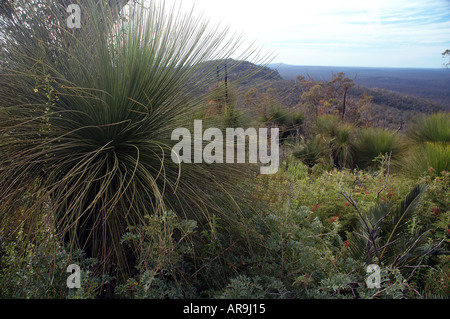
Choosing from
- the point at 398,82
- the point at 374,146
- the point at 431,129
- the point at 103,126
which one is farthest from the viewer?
the point at 398,82

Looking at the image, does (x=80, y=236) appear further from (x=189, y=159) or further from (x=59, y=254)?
(x=189, y=159)

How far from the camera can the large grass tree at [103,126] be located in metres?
1.79

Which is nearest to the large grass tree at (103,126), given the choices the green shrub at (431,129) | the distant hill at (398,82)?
the distant hill at (398,82)

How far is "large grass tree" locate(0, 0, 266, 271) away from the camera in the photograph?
1795 mm

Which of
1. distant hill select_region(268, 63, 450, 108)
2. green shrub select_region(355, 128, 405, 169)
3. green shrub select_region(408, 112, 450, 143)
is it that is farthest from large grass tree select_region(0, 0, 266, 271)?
green shrub select_region(408, 112, 450, 143)

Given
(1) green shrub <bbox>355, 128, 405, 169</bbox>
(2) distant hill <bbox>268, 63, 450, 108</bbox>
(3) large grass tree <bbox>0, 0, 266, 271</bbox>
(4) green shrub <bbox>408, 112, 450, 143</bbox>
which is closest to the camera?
(3) large grass tree <bbox>0, 0, 266, 271</bbox>

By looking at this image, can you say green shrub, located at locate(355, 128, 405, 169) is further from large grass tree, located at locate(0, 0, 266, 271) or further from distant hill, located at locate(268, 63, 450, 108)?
large grass tree, located at locate(0, 0, 266, 271)

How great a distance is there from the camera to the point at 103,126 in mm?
1902

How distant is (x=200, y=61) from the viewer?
230 centimetres

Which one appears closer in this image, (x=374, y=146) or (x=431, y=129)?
(x=431, y=129)

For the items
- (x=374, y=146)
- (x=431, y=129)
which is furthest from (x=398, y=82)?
(x=374, y=146)

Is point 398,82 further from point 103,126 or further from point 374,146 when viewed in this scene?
point 103,126

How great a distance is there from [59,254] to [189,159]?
853mm
